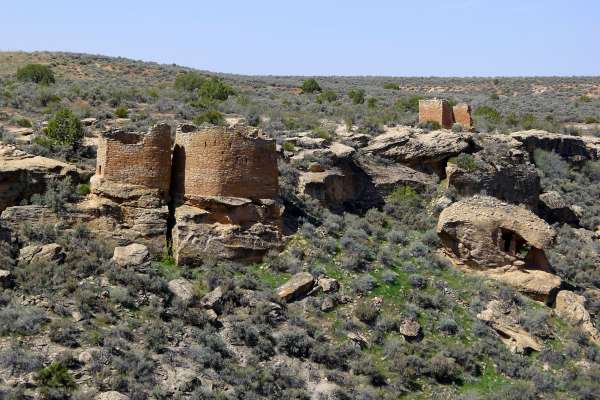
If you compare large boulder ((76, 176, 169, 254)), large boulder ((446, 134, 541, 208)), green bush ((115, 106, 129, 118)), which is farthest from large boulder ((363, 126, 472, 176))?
large boulder ((76, 176, 169, 254))

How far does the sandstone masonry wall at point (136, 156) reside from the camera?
18656 millimetres

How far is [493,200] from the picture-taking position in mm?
21203

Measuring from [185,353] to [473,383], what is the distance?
6227 millimetres

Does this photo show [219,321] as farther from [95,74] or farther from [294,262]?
[95,74]

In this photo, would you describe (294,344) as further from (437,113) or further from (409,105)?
(409,105)

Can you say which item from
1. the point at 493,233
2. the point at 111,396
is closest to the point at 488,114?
the point at 493,233

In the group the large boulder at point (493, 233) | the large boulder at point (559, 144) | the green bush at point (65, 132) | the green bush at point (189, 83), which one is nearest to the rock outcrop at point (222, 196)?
the green bush at point (65, 132)

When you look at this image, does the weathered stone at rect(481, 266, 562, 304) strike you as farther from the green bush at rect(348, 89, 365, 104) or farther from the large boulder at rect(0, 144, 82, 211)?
the green bush at rect(348, 89, 365, 104)

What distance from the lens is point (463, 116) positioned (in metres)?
31.1

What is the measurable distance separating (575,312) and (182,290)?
10.0m

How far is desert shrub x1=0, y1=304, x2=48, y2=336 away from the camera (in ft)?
47.1

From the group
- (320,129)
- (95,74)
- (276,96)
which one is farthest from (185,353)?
(95,74)

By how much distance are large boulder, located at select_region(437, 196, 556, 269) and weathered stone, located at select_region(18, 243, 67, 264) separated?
1020 cm

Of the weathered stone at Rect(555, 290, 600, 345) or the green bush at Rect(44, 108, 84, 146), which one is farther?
the green bush at Rect(44, 108, 84, 146)
